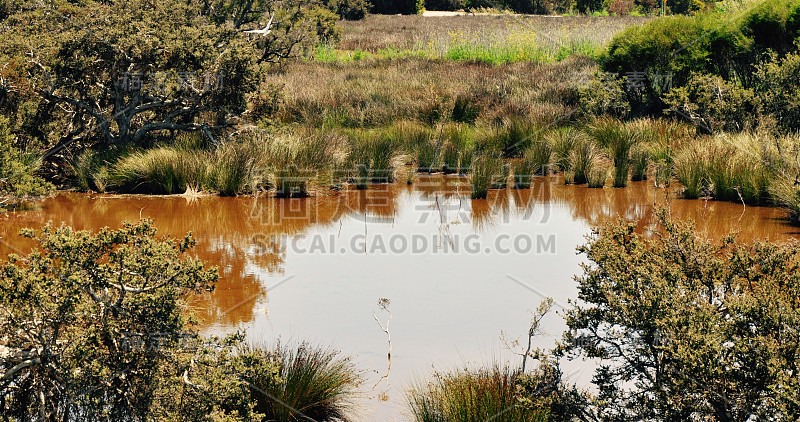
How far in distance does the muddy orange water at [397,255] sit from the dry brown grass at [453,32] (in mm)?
13949

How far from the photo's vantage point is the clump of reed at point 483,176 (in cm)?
1104

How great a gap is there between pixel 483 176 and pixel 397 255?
340 cm

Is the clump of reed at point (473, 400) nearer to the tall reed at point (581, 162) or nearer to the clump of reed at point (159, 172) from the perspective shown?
the clump of reed at point (159, 172)

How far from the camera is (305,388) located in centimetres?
453

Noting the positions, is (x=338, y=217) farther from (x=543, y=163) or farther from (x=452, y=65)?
(x=452, y=65)

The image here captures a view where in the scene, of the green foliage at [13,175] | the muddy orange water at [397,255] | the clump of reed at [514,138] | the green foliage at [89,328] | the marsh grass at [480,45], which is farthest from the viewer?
the marsh grass at [480,45]

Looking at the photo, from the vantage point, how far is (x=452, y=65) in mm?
20703

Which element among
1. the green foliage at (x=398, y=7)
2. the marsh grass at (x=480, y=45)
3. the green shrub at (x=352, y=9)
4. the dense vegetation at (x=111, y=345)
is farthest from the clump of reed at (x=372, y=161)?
the green foliage at (x=398, y=7)

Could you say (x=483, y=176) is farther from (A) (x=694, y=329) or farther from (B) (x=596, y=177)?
(A) (x=694, y=329)

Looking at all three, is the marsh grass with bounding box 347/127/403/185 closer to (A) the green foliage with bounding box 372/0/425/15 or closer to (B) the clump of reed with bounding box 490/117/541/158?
(B) the clump of reed with bounding box 490/117/541/158

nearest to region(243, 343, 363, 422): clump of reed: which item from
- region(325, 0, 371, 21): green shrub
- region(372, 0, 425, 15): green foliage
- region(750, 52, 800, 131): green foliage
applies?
region(750, 52, 800, 131): green foliage

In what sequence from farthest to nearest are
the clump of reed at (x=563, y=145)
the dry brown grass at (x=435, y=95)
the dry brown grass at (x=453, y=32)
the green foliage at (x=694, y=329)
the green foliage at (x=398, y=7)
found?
the green foliage at (x=398, y=7) → the dry brown grass at (x=453, y=32) → the dry brown grass at (x=435, y=95) → the clump of reed at (x=563, y=145) → the green foliage at (x=694, y=329)

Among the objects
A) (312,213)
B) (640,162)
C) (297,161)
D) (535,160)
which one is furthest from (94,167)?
(640,162)

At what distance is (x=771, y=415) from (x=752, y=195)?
7.27 m
